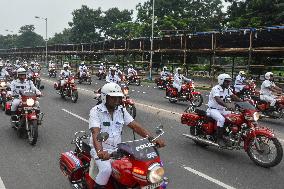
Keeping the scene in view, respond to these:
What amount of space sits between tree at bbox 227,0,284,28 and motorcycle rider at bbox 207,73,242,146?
29.1 metres

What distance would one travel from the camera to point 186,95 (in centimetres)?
1894

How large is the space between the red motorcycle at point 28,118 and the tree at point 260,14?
31.0 m

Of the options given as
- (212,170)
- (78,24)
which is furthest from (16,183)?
(78,24)

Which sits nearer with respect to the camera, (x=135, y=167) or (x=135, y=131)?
(x=135, y=167)

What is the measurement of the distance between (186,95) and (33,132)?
36.0ft

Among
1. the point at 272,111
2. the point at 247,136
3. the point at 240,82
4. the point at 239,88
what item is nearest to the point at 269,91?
the point at 272,111

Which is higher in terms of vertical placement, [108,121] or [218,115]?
[108,121]

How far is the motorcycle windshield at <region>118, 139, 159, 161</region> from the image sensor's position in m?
4.21

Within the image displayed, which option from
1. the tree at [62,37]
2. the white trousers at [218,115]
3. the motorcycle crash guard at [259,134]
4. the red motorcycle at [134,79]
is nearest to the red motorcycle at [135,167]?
the motorcycle crash guard at [259,134]

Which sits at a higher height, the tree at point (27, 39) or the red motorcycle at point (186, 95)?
the tree at point (27, 39)

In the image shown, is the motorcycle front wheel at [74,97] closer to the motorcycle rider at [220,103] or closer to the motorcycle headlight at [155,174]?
the motorcycle rider at [220,103]

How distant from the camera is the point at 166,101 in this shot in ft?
65.4

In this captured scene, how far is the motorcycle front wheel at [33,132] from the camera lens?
30.1 ft

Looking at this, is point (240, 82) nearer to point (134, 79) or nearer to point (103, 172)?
point (134, 79)
